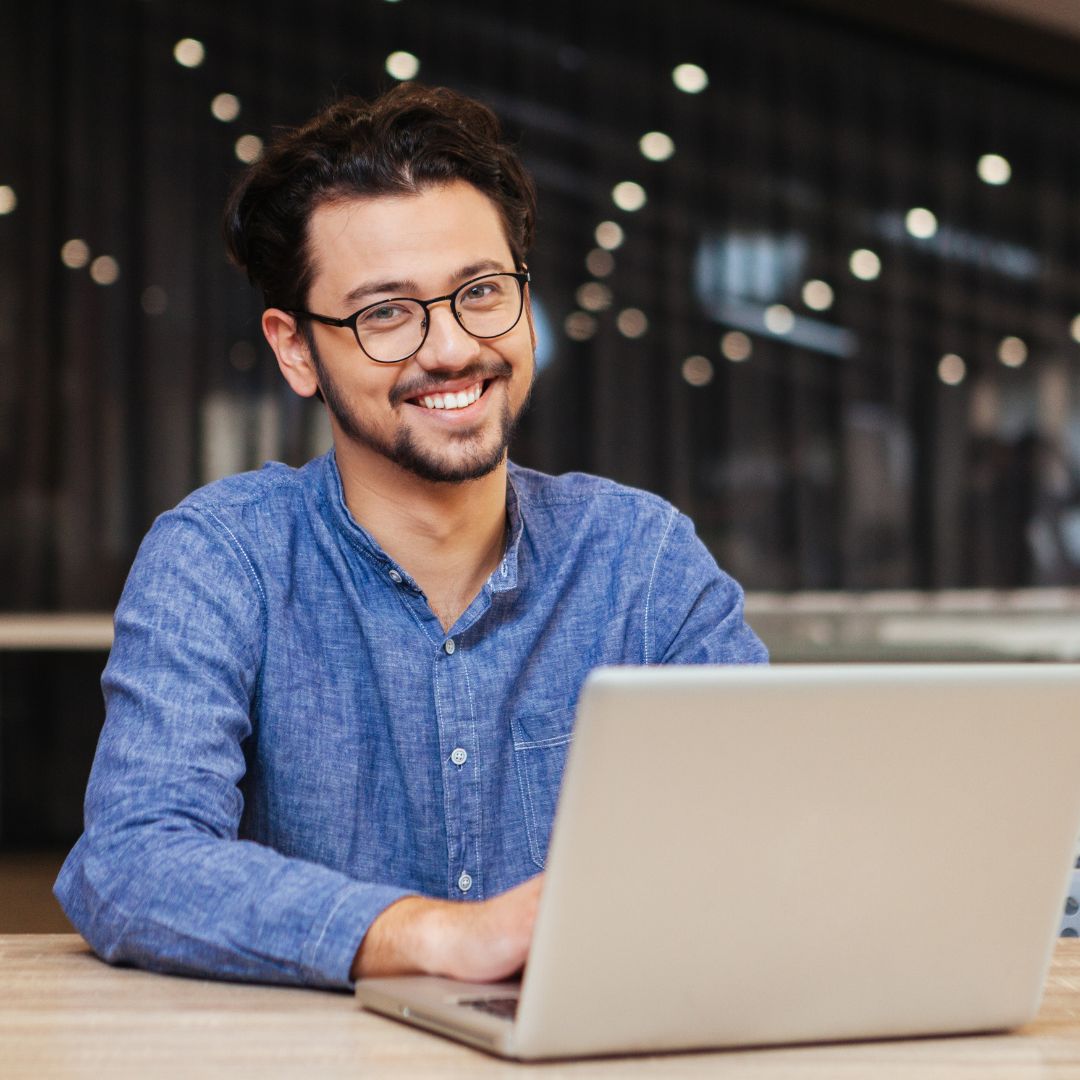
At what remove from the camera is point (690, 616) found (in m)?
1.61

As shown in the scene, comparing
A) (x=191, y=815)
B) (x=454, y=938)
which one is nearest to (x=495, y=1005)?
(x=454, y=938)

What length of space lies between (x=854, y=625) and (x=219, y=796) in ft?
10.4

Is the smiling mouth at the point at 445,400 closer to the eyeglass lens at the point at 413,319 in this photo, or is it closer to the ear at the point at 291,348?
the eyeglass lens at the point at 413,319

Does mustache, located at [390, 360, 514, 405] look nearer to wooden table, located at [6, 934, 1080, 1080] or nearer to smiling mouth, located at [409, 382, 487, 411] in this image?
smiling mouth, located at [409, 382, 487, 411]

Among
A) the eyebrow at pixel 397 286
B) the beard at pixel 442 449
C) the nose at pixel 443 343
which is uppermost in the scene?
the eyebrow at pixel 397 286

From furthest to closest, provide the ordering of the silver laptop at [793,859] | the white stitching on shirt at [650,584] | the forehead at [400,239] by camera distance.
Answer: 1. the white stitching on shirt at [650,584]
2. the forehead at [400,239]
3. the silver laptop at [793,859]

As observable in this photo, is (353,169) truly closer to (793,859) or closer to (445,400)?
(445,400)

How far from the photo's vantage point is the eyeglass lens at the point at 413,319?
1.50 meters

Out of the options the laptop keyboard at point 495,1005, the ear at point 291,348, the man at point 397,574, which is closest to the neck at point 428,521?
the man at point 397,574

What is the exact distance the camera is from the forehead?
4.88 ft

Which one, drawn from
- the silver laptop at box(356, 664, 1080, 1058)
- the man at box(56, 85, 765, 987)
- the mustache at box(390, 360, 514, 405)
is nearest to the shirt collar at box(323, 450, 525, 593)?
the man at box(56, 85, 765, 987)

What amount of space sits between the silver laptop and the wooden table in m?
0.02

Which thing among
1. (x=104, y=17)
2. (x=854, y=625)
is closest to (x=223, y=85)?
(x=104, y=17)

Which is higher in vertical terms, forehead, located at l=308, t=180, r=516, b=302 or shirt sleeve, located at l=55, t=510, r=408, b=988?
forehead, located at l=308, t=180, r=516, b=302
